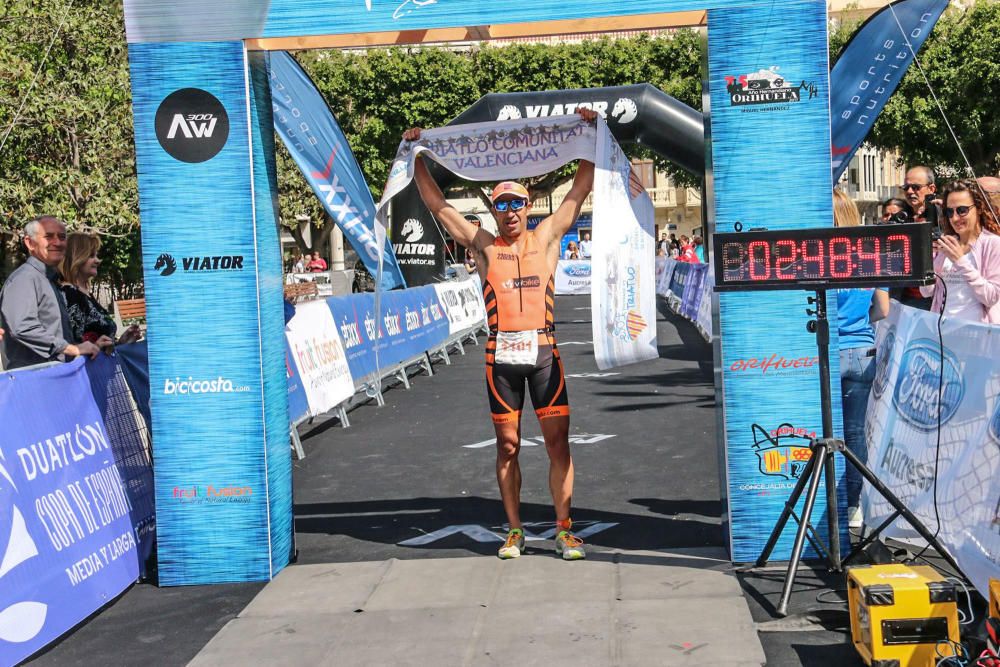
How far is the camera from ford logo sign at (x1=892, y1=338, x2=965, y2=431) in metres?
5.48

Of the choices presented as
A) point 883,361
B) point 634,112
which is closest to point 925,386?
point 883,361

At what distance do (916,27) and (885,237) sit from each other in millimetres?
5354

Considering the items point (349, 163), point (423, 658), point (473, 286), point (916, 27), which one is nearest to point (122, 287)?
point (473, 286)

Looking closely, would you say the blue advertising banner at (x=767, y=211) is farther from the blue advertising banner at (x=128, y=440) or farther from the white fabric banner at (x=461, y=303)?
the white fabric banner at (x=461, y=303)

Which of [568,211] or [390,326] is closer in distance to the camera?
[568,211]

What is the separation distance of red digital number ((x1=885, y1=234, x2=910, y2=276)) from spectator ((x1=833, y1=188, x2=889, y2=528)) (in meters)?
1.40

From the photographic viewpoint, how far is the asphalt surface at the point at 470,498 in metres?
5.37

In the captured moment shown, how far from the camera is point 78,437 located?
6.09 meters

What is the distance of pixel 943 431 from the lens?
552cm

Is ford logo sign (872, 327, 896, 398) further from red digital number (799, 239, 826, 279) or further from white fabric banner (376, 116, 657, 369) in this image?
white fabric banner (376, 116, 657, 369)

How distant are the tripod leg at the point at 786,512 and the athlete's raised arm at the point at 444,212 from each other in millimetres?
2269

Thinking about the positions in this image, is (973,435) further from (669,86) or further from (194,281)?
(669,86)

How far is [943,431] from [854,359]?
1525 mm

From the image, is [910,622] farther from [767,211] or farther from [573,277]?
[573,277]
